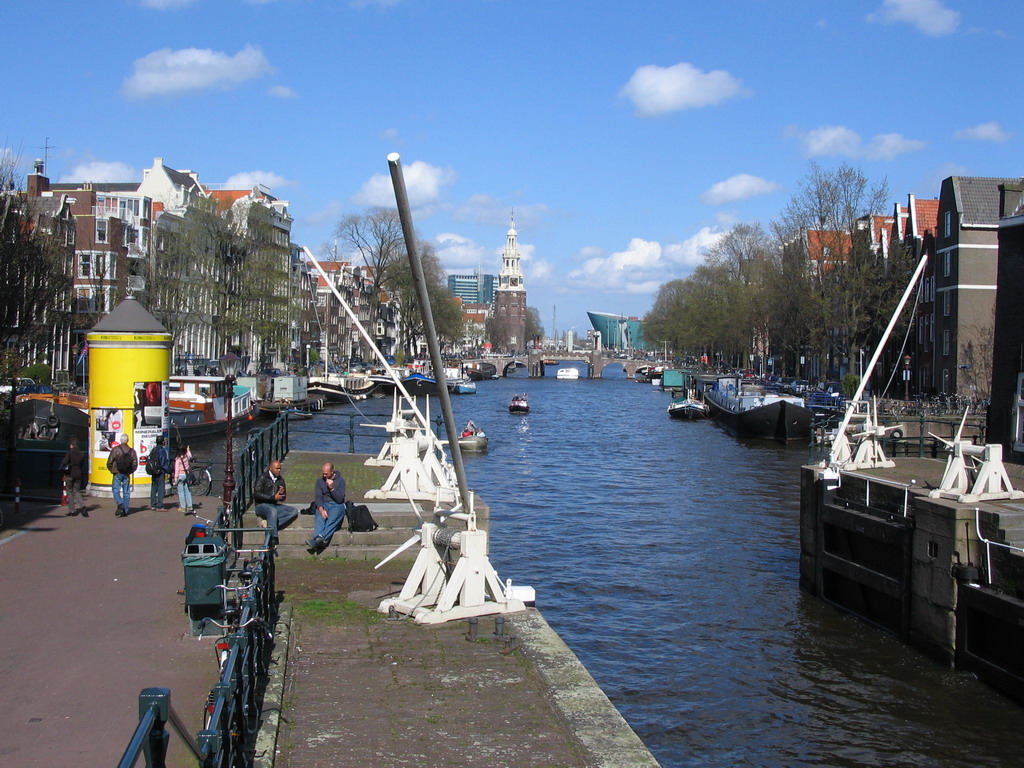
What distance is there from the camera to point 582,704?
1048 centimetres

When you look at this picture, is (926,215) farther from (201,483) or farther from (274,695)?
(274,695)

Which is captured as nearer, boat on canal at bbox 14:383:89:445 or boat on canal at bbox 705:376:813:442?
boat on canal at bbox 14:383:89:445

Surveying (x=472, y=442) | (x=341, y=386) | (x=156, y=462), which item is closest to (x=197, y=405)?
(x=472, y=442)

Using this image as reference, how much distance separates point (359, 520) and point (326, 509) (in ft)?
2.20

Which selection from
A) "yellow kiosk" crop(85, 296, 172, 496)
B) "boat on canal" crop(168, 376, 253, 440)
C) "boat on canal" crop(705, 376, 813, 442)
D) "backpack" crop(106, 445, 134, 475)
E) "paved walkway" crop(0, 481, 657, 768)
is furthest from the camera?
"boat on canal" crop(705, 376, 813, 442)

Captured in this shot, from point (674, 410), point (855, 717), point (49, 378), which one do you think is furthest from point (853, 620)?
point (674, 410)

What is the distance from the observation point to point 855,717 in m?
16.6

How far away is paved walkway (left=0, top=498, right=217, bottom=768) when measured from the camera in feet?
30.6

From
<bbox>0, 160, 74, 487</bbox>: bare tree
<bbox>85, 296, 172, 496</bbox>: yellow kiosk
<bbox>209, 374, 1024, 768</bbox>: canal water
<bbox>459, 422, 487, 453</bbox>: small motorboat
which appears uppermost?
<bbox>0, 160, 74, 487</bbox>: bare tree

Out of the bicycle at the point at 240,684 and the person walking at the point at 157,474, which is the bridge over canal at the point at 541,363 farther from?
the bicycle at the point at 240,684

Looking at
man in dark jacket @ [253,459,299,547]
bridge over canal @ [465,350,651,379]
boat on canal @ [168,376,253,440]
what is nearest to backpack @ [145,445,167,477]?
man in dark jacket @ [253,459,299,547]

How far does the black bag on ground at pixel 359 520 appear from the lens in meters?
17.7

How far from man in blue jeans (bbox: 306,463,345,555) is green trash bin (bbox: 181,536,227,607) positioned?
4009mm

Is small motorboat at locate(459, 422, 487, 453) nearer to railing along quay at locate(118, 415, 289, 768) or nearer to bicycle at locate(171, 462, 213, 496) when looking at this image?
bicycle at locate(171, 462, 213, 496)
